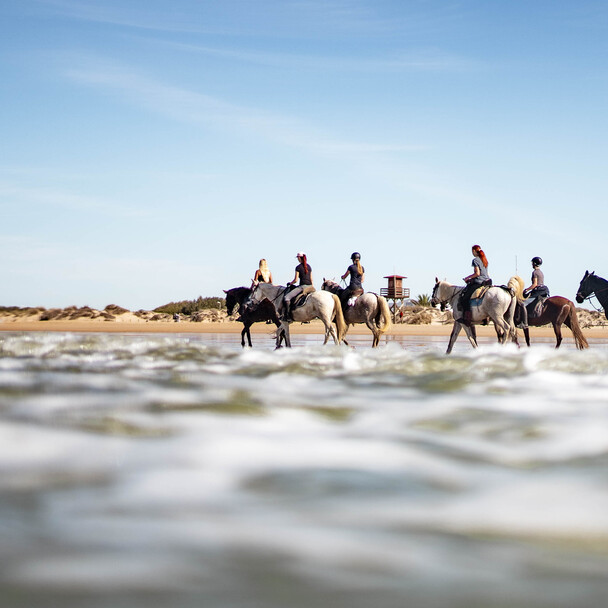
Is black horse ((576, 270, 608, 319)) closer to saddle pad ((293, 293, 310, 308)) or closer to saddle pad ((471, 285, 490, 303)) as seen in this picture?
saddle pad ((471, 285, 490, 303))

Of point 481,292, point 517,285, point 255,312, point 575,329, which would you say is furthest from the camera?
point 255,312

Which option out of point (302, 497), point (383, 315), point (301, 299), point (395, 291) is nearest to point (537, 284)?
point (383, 315)

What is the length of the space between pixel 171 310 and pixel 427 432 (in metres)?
50.0

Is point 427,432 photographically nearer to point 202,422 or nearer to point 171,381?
point 202,422

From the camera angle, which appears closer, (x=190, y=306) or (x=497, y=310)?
(x=497, y=310)

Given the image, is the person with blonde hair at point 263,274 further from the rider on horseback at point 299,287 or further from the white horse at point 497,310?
the white horse at point 497,310

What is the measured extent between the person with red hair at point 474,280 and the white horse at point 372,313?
80.4 inches

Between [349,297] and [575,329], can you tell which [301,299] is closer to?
[349,297]

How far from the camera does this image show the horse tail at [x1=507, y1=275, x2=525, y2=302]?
16906 millimetres

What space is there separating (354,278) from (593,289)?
684cm

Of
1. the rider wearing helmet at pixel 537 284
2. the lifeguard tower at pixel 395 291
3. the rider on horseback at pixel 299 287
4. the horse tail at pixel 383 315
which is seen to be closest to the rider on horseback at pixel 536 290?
the rider wearing helmet at pixel 537 284

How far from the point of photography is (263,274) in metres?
19.3

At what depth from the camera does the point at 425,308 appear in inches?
2002

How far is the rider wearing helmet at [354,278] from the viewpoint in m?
18.4
